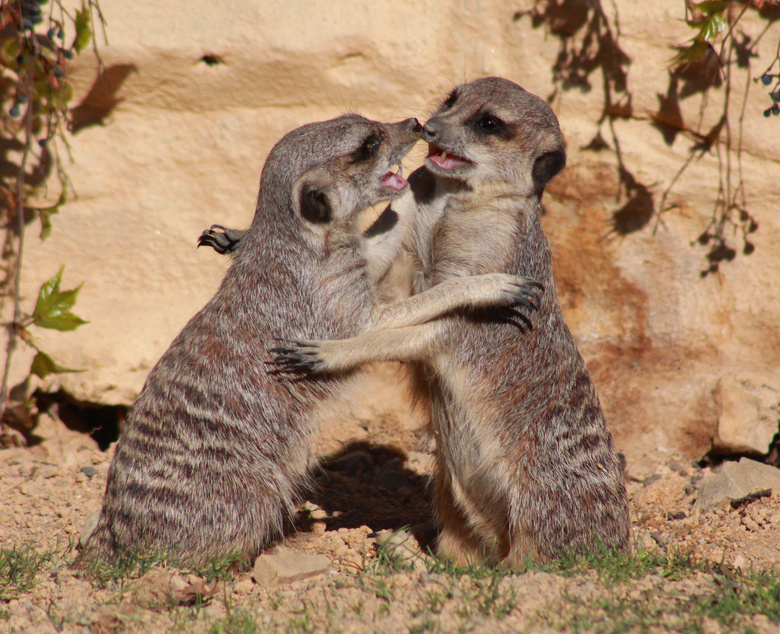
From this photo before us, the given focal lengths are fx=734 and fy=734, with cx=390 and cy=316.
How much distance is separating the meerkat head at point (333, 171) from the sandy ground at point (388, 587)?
6.24 feet

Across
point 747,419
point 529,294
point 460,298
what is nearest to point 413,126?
point 460,298

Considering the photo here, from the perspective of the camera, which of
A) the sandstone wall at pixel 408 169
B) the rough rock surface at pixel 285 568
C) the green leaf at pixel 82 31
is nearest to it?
the rough rock surface at pixel 285 568

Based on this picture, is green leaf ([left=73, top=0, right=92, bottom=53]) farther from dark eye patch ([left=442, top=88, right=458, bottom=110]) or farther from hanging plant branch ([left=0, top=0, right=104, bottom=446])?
dark eye patch ([left=442, top=88, right=458, bottom=110])

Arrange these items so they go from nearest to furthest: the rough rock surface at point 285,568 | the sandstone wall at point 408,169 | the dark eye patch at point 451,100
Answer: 1. the rough rock surface at point 285,568
2. the dark eye patch at point 451,100
3. the sandstone wall at point 408,169

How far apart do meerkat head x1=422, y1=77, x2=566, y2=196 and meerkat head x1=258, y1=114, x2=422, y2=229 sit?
0.83 ft

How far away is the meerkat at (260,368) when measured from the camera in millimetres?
3787

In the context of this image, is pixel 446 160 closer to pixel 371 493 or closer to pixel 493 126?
pixel 493 126

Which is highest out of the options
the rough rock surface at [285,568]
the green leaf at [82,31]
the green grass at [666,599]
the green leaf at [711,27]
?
the green leaf at [711,27]

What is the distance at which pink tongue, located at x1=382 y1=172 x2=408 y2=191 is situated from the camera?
4152 millimetres

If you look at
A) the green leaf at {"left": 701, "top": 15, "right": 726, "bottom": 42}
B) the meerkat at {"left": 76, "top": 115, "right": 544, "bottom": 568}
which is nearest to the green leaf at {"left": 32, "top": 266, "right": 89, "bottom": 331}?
the meerkat at {"left": 76, "top": 115, "right": 544, "bottom": 568}

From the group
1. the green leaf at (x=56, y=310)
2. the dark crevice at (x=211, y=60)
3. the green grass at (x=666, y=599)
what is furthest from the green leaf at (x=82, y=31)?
the green grass at (x=666, y=599)

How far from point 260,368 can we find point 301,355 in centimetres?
33

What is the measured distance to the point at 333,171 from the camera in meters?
4.03

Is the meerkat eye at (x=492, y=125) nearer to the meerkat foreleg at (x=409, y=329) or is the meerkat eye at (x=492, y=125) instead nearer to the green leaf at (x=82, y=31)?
the meerkat foreleg at (x=409, y=329)
